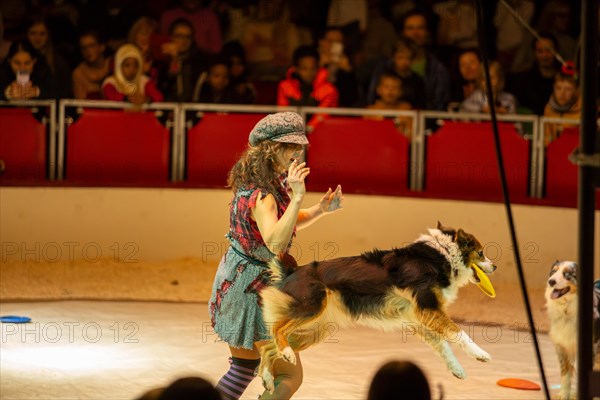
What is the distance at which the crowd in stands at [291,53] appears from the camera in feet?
34.1

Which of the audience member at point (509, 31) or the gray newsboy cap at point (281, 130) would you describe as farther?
the audience member at point (509, 31)

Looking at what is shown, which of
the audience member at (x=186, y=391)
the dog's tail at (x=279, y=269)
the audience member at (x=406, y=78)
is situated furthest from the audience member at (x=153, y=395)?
the audience member at (x=406, y=78)

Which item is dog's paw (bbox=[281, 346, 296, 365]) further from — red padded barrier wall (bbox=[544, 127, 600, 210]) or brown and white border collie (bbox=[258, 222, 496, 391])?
red padded barrier wall (bbox=[544, 127, 600, 210])

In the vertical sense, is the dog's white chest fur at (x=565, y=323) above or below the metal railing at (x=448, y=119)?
below

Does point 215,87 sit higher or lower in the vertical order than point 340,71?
lower

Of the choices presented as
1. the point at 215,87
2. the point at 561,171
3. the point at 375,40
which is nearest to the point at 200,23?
the point at 215,87

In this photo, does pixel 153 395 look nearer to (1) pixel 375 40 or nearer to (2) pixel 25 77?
(2) pixel 25 77

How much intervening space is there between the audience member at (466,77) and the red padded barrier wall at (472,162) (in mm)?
435

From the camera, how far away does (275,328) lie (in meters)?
4.59

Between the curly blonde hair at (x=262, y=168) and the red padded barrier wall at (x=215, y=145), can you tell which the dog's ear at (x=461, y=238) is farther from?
the red padded barrier wall at (x=215, y=145)

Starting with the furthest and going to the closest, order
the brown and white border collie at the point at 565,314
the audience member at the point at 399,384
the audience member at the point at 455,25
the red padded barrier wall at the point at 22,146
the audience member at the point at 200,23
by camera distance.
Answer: the audience member at the point at 200,23, the audience member at the point at 455,25, the red padded barrier wall at the point at 22,146, the brown and white border collie at the point at 565,314, the audience member at the point at 399,384

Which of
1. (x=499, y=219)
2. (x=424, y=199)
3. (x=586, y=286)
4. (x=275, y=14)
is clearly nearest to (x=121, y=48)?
(x=275, y=14)

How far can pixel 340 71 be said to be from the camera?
422 inches

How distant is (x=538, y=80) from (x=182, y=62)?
11.5 ft
